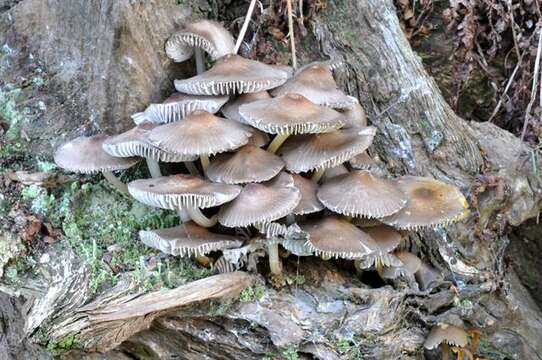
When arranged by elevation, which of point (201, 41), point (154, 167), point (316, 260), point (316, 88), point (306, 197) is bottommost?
point (316, 260)

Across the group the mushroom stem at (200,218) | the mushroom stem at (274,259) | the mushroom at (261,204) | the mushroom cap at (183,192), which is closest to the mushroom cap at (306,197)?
the mushroom at (261,204)

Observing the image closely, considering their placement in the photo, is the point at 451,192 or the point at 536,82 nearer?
the point at 451,192

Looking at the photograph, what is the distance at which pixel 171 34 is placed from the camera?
348 centimetres

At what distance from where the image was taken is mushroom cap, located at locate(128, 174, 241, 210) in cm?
276

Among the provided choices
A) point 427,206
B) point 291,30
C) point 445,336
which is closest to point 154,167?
point 291,30

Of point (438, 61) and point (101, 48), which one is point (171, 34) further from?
point (438, 61)

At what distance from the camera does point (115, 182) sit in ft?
11.0

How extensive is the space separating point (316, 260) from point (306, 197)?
0.47 m

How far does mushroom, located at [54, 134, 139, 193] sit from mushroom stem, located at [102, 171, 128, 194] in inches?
1.3

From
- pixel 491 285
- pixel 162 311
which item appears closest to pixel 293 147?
pixel 162 311

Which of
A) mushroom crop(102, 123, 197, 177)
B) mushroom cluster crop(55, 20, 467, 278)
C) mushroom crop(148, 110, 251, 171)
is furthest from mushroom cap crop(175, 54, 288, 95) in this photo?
mushroom crop(102, 123, 197, 177)

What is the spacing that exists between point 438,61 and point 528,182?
1.41 m

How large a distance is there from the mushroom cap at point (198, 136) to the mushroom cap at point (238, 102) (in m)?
0.20

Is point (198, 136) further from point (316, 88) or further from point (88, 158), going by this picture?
point (316, 88)
